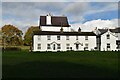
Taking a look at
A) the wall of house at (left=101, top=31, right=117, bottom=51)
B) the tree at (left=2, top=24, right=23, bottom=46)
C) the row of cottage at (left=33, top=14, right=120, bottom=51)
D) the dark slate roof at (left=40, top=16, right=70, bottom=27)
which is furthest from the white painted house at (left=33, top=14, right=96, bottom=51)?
the tree at (left=2, top=24, right=23, bottom=46)

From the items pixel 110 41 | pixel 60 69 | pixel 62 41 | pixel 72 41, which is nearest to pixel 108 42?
pixel 110 41

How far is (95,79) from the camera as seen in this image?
12.2m

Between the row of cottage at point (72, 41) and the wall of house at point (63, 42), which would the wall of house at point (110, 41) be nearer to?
the row of cottage at point (72, 41)

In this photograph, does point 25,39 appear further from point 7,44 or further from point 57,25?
point 57,25

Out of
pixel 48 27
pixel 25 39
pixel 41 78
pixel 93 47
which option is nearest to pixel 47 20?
pixel 48 27

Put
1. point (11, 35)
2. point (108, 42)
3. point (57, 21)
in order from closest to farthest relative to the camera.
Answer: point (108, 42)
point (57, 21)
point (11, 35)

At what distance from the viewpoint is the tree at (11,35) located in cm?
8225

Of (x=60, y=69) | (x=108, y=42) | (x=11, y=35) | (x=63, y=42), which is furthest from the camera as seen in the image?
(x=11, y=35)

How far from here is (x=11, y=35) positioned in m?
86.6

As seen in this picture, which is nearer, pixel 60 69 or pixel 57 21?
pixel 60 69

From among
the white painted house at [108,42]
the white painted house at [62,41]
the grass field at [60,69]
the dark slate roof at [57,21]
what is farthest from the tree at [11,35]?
the grass field at [60,69]

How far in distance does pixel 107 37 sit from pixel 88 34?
15.0 ft

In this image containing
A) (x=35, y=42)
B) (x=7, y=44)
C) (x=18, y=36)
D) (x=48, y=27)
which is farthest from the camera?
(x=18, y=36)

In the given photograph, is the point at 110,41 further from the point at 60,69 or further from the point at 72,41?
the point at 60,69
